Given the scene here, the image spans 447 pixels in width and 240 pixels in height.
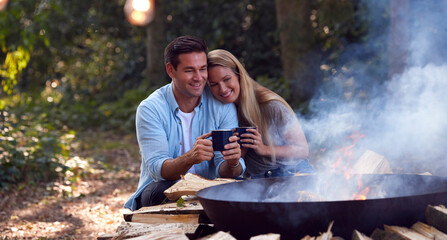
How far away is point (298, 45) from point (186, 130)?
5.07 metres

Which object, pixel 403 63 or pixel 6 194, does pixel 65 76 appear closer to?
pixel 6 194

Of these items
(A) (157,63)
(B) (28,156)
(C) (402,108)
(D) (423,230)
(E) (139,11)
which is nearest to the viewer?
(D) (423,230)

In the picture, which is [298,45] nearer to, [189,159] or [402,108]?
[402,108]

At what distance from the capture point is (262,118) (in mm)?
3529

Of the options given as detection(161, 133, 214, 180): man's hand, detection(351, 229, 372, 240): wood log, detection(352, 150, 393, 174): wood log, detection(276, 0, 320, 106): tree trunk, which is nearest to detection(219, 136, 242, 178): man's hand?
detection(161, 133, 214, 180): man's hand

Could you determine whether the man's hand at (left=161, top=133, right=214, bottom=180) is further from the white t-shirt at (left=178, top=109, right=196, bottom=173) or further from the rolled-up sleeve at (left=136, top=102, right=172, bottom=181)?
the white t-shirt at (left=178, top=109, right=196, bottom=173)

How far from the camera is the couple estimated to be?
3.17 meters

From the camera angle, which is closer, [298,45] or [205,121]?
[205,121]

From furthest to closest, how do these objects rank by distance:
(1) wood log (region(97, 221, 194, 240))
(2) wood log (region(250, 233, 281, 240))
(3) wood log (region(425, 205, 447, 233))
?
(1) wood log (region(97, 221, 194, 240)), (3) wood log (region(425, 205, 447, 233)), (2) wood log (region(250, 233, 281, 240))

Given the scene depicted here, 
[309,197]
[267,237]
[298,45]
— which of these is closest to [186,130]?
[309,197]

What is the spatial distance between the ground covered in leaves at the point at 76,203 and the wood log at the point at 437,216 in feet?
8.16

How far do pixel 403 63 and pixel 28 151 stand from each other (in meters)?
4.55

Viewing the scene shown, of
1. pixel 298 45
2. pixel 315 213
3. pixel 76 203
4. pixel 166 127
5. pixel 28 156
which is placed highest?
pixel 298 45

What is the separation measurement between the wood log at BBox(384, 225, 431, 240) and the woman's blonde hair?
1348mm
